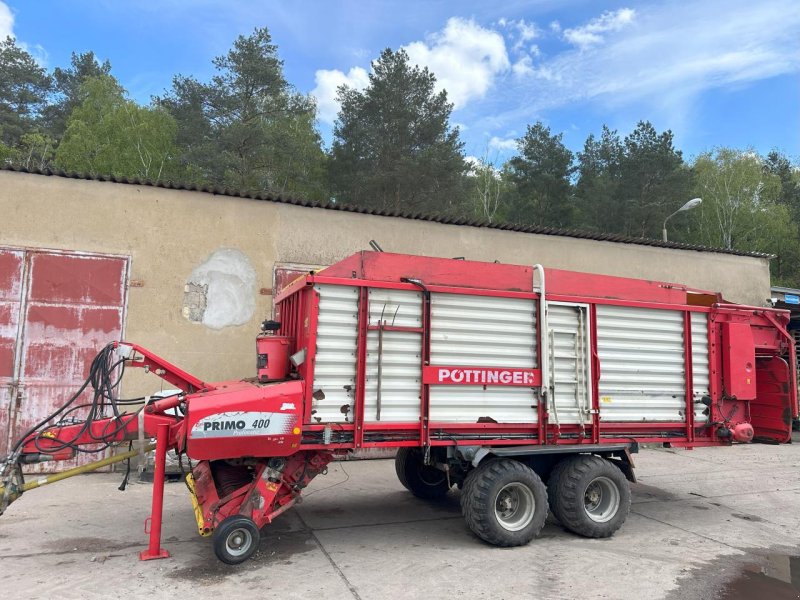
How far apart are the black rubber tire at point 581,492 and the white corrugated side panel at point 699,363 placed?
4.33 ft

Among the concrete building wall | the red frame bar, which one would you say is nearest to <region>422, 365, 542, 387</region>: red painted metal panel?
the red frame bar

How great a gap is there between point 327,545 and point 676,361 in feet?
14.2

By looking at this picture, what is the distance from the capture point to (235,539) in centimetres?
462

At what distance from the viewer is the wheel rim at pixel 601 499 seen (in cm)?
585

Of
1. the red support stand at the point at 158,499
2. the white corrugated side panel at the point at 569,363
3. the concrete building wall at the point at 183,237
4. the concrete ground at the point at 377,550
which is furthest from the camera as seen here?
the concrete building wall at the point at 183,237

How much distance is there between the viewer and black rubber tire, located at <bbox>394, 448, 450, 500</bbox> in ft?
23.5

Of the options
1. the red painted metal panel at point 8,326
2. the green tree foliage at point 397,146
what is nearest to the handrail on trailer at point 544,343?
the red painted metal panel at point 8,326

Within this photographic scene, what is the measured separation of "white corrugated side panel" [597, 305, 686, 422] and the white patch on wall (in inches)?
238

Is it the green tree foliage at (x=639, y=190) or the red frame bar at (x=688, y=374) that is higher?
the green tree foliage at (x=639, y=190)

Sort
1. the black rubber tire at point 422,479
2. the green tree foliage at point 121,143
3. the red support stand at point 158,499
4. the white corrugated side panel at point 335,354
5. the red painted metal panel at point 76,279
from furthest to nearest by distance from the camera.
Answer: the green tree foliage at point 121,143, the red painted metal panel at point 76,279, the black rubber tire at point 422,479, the white corrugated side panel at point 335,354, the red support stand at point 158,499

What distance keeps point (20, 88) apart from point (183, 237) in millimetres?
29905

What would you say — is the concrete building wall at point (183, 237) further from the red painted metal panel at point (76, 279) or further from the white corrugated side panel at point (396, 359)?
the white corrugated side panel at point (396, 359)

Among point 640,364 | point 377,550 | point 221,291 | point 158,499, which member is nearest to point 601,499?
point 640,364

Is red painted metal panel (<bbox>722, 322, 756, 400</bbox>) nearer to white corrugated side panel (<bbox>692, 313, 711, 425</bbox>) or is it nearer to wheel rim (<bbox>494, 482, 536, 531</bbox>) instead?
white corrugated side panel (<bbox>692, 313, 711, 425</bbox>)
